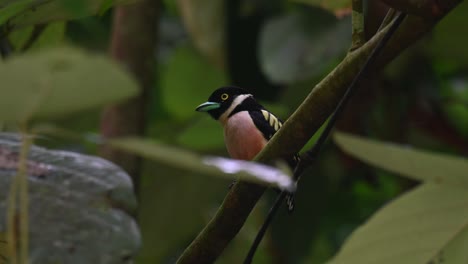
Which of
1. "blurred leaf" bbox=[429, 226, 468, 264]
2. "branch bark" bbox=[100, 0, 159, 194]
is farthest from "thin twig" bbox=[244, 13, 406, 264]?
"branch bark" bbox=[100, 0, 159, 194]

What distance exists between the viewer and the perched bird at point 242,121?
1903mm

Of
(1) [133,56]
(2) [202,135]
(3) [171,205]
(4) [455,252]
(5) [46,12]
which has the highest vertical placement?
(5) [46,12]

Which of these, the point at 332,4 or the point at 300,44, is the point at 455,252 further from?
the point at 300,44

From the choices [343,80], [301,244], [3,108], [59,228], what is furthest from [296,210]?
[3,108]

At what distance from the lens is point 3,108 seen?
478 mm

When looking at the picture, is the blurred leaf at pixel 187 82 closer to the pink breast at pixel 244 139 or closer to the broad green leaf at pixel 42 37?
the pink breast at pixel 244 139

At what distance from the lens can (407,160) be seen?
608 mm

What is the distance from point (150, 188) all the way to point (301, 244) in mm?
394

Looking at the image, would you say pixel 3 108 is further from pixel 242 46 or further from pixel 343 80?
pixel 242 46

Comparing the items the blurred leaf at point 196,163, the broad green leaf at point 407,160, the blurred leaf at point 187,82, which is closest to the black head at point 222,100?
the blurred leaf at point 187,82

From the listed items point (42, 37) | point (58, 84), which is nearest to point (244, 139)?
point (42, 37)

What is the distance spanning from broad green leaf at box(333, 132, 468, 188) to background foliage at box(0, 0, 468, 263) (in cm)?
129

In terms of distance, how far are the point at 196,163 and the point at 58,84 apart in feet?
0.29

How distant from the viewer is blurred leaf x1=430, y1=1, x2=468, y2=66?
2.13 meters
